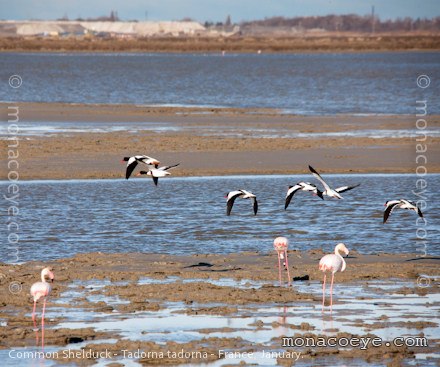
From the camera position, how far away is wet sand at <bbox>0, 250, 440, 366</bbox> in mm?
9734

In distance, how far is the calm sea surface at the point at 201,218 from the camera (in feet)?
50.4

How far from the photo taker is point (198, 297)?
11766mm

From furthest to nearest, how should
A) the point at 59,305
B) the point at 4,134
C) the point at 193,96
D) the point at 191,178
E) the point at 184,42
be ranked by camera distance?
the point at 184,42 → the point at 193,96 → the point at 4,134 → the point at 191,178 → the point at 59,305

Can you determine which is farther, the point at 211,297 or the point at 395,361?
the point at 211,297

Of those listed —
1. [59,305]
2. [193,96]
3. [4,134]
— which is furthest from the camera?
[193,96]

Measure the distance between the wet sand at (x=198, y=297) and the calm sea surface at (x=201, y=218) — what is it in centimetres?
93

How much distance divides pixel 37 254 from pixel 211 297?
3797mm

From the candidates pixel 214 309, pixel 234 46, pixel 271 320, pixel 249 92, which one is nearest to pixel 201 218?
pixel 214 309

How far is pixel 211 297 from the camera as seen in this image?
11.8 metres

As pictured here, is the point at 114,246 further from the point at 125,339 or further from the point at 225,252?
the point at 125,339

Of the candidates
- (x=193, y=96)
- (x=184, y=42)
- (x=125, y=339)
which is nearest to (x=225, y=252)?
(x=125, y=339)

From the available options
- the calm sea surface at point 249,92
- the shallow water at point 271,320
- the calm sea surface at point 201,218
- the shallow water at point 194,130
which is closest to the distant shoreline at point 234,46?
the calm sea surface at point 249,92

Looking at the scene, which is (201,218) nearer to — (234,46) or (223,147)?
(223,147)

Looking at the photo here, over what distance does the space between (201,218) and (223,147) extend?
29.4 ft
